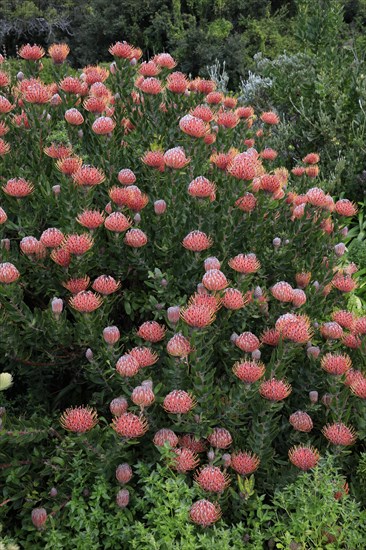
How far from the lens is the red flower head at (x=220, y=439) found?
2010 mm

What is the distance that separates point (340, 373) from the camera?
2.12 meters

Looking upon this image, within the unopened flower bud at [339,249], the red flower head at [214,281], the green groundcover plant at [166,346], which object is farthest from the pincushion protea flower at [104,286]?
the unopened flower bud at [339,249]

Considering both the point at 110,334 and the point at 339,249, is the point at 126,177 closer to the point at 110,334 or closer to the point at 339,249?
the point at 110,334

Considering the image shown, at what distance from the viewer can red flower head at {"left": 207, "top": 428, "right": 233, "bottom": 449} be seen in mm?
2010

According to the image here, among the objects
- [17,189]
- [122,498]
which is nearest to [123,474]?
[122,498]

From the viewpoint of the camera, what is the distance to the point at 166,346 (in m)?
2.12

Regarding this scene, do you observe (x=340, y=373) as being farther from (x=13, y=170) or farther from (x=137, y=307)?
(x=13, y=170)

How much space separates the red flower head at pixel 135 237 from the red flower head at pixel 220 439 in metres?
0.75

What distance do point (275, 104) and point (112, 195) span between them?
13.7ft

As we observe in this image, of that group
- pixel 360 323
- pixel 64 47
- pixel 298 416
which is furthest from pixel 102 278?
pixel 64 47

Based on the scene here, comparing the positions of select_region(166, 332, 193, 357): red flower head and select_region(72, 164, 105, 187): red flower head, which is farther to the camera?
select_region(72, 164, 105, 187): red flower head

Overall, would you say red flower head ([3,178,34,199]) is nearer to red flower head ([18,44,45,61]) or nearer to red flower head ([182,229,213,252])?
red flower head ([182,229,213,252])

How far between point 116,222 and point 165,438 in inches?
31.1

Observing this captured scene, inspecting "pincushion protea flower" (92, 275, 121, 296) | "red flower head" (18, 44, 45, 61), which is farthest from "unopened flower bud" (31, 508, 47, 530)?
"red flower head" (18, 44, 45, 61)
